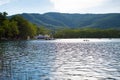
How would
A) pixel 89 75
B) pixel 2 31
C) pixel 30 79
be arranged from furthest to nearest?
pixel 2 31
pixel 89 75
pixel 30 79

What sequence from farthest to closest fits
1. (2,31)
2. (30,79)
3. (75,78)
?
(2,31)
(75,78)
(30,79)

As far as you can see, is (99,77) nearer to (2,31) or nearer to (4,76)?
(4,76)

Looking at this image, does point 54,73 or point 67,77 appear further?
point 54,73

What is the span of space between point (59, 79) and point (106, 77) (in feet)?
19.7

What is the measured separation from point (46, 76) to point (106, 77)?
7.52 meters

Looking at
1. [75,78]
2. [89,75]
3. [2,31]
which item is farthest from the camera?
[2,31]

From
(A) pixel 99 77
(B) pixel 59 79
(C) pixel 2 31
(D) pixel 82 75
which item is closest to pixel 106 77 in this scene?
(A) pixel 99 77

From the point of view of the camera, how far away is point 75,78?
33812mm

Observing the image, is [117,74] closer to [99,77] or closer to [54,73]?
[99,77]

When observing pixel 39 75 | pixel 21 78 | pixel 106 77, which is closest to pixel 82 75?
pixel 106 77

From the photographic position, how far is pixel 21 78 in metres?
32.6

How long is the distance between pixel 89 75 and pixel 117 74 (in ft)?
12.7

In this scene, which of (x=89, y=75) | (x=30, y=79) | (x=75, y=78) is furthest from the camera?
(x=89, y=75)

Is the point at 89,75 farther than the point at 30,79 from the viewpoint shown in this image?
Yes
